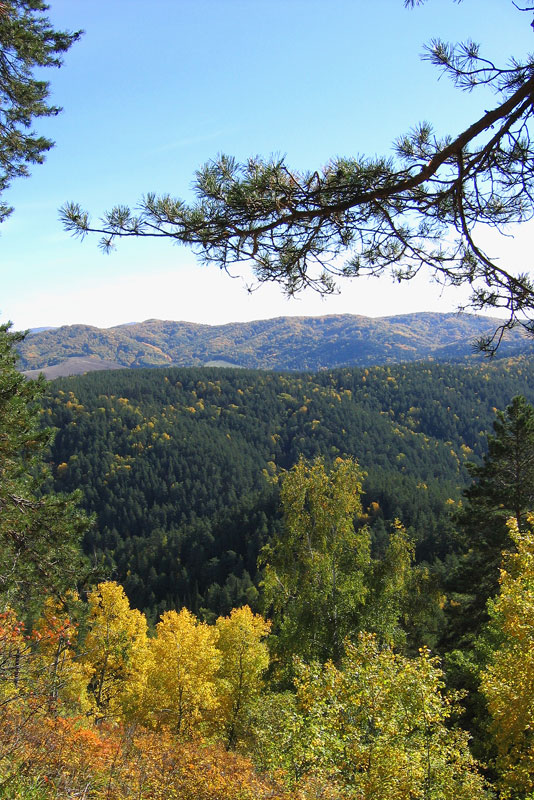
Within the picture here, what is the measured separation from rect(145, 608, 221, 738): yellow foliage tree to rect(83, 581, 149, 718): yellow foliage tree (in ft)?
2.46

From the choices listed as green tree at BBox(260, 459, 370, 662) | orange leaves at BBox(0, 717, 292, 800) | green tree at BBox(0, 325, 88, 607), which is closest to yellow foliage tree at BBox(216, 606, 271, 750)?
green tree at BBox(260, 459, 370, 662)

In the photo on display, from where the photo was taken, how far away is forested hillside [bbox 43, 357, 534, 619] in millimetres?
82812

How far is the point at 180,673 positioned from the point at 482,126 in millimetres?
20315

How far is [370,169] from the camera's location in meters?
3.71

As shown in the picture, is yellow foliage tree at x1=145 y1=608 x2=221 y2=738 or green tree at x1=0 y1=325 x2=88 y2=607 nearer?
green tree at x1=0 y1=325 x2=88 y2=607

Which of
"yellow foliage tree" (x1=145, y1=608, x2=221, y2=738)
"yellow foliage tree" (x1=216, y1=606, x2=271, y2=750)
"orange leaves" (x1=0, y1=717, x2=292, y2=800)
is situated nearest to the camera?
"orange leaves" (x1=0, y1=717, x2=292, y2=800)

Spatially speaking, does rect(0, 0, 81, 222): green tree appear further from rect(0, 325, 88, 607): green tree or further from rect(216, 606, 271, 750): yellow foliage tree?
rect(216, 606, 271, 750): yellow foliage tree

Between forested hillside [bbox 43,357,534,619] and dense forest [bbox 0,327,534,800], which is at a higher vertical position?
dense forest [bbox 0,327,534,800]

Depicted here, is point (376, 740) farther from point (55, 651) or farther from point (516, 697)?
point (55, 651)

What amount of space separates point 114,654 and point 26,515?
14.5 meters

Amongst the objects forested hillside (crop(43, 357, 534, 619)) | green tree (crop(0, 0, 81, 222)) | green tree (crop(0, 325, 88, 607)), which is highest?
green tree (crop(0, 0, 81, 222))

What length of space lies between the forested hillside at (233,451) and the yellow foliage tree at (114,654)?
142 ft

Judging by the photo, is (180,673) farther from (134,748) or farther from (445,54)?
(445,54)

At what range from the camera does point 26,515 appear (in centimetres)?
926
